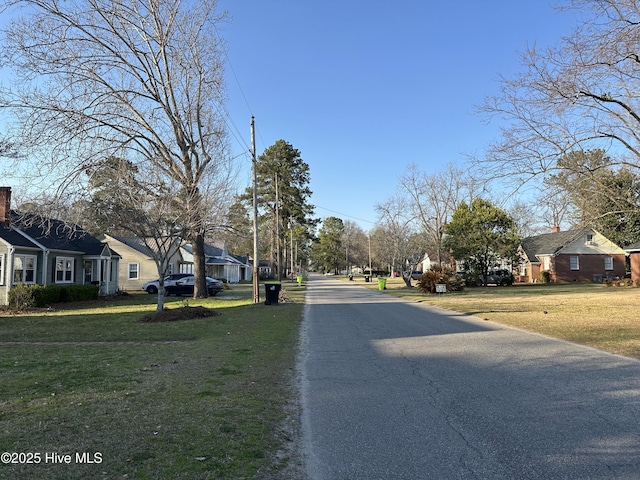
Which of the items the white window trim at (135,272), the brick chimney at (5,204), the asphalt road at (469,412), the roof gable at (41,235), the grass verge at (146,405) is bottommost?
the asphalt road at (469,412)

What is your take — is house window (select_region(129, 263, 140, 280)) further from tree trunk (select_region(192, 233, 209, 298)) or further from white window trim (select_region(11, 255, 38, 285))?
white window trim (select_region(11, 255, 38, 285))

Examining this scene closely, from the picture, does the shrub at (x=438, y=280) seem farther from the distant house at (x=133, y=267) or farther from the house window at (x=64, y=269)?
the house window at (x=64, y=269)

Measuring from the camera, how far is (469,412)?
5.61 metres

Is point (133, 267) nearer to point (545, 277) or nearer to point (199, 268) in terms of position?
point (199, 268)

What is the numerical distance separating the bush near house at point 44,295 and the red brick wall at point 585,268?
141 feet

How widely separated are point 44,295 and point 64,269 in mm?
5930

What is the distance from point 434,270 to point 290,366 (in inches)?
1076

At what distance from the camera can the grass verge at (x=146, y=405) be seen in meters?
4.00

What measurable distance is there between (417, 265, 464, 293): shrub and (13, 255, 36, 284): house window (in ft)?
79.4

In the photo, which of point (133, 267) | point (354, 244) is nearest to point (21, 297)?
point (133, 267)

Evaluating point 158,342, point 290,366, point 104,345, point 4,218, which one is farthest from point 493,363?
point 4,218

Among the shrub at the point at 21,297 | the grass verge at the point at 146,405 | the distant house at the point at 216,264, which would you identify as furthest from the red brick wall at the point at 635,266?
the shrub at the point at 21,297

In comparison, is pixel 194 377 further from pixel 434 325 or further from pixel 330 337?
pixel 434 325

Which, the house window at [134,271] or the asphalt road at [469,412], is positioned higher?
the house window at [134,271]
